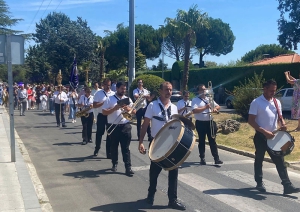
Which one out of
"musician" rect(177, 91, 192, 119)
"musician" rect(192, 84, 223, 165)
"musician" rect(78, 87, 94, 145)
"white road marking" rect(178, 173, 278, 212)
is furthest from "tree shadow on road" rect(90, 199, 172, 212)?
"musician" rect(78, 87, 94, 145)

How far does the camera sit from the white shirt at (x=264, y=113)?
7457 millimetres

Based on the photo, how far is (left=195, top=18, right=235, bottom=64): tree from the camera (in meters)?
71.8

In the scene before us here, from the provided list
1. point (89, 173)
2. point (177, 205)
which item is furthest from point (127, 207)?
point (89, 173)

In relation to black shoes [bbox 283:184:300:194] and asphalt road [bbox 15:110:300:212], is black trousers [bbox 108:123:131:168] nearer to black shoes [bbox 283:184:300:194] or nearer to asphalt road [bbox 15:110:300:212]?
asphalt road [bbox 15:110:300:212]

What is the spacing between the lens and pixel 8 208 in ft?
21.5

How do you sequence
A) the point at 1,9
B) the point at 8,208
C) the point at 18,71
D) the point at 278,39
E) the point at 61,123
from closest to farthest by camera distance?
1. the point at 8,208
2. the point at 61,123
3. the point at 1,9
4. the point at 278,39
5. the point at 18,71

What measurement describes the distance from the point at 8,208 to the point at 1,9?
28.9m

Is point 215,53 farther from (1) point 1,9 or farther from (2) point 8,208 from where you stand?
(2) point 8,208

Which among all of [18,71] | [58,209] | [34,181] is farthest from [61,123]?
[18,71]

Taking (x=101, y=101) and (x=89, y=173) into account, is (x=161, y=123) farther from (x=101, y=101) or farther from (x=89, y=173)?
(x=101, y=101)

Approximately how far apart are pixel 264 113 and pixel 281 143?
0.59m

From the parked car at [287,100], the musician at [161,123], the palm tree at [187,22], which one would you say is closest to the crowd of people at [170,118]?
the musician at [161,123]

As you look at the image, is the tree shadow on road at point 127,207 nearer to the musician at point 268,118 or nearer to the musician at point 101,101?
the musician at point 268,118

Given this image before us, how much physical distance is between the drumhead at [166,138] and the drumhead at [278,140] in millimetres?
2020
